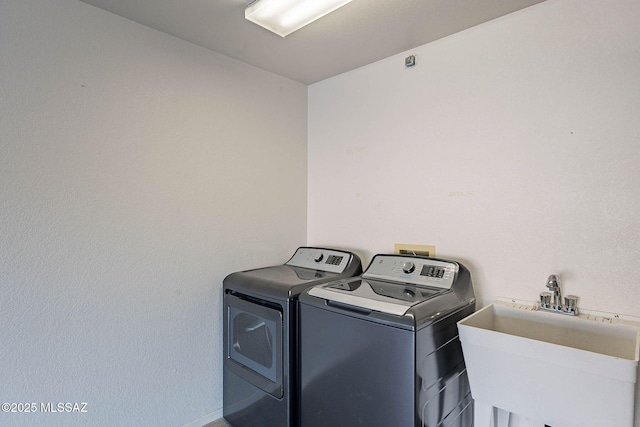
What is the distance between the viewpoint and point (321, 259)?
2297 millimetres

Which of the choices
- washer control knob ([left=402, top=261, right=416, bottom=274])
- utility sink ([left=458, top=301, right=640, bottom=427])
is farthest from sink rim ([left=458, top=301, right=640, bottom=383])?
washer control knob ([left=402, top=261, right=416, bottom=274])

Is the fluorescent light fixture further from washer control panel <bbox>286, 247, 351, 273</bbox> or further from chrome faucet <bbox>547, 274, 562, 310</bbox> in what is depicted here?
chrome faucet <bbox>547, 274, 562, 310</bbox>

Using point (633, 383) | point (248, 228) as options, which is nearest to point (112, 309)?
point (248, 228)

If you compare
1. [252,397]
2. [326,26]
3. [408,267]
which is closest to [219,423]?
[252,397]

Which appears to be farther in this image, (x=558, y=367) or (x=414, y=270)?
(x=414, y=270)

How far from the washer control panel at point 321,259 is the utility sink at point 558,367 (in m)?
0.87

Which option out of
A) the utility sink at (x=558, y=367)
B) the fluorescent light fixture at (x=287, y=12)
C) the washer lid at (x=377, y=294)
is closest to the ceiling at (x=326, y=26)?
the fluorescent light fixture at (x=287, y=12)

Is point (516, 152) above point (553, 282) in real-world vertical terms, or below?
above

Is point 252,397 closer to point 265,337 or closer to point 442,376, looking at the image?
point 265,337

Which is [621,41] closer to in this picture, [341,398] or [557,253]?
[557,253]

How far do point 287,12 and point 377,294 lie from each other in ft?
4.57

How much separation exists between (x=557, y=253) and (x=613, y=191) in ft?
1.12

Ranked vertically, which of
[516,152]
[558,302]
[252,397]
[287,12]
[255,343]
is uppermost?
[287,12]

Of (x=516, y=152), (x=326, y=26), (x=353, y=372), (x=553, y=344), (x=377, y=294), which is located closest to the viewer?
(x=553, y=344)
